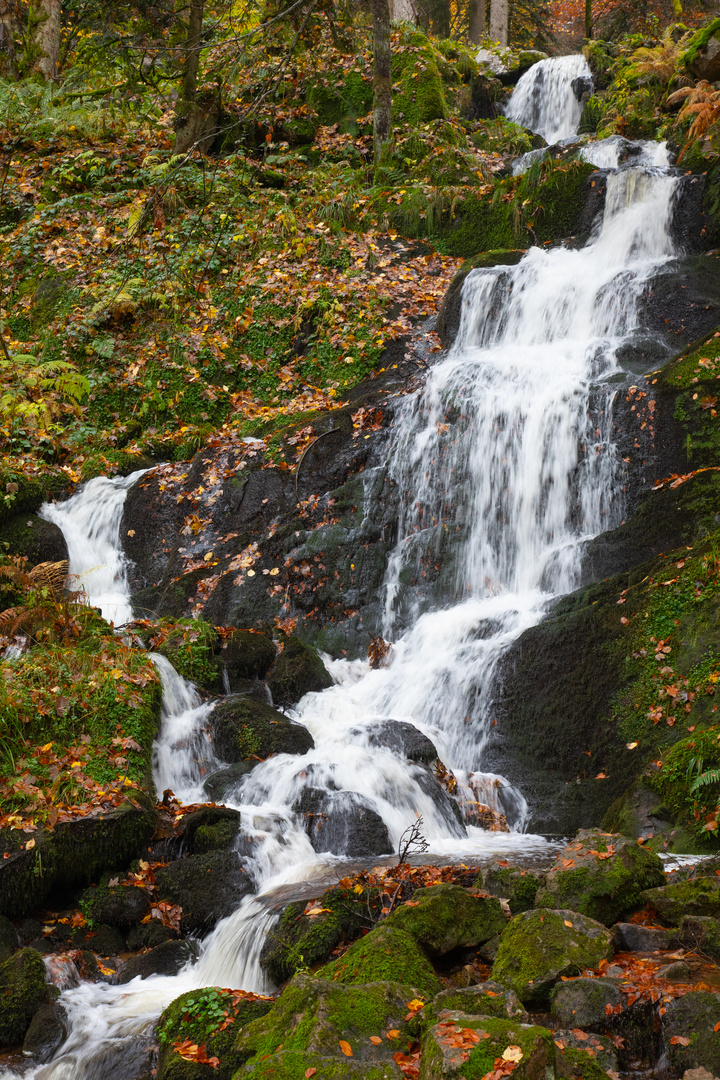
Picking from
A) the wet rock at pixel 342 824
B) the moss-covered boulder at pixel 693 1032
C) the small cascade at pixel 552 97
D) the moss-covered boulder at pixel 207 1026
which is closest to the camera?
the moss-covered boulder at pixel 693 1032

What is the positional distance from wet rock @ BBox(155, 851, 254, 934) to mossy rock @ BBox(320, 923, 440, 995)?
176 centimetres

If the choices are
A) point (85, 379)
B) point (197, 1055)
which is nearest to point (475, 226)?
point (85, 379)

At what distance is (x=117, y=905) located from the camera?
5219mm

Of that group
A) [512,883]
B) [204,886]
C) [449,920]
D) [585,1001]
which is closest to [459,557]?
[204,886]

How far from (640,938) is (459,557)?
19.6ft

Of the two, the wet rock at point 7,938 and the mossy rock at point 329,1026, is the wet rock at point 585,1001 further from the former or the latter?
the wet rock at point 7,938

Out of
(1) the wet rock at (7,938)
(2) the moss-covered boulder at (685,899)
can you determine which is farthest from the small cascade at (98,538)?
(2) the moss-covered boulder at (685,899)

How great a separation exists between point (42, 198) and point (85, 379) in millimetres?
5996

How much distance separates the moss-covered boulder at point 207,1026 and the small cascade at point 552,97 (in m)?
18.4

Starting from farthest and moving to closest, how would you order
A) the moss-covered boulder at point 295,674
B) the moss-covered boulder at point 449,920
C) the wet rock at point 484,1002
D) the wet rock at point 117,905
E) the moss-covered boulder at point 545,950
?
the moss-covered boulder at point 295,674 < the wet rock at point 117,905 < the moss-covered boulder at point 449,920 < the moss-covered boulder at point 545,950 < the wet rock at point 484,1002

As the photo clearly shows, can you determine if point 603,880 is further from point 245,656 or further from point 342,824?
point 245,656

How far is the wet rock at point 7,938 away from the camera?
4.71m

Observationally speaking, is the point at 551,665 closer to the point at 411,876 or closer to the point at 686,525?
the point at 686,525

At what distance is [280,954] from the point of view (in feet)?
14.5
